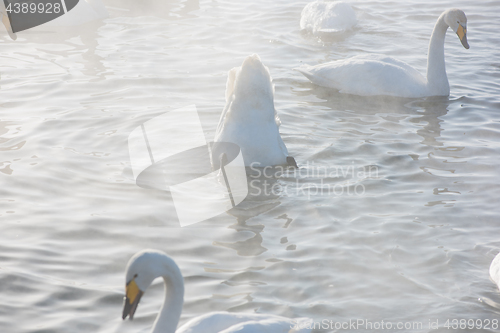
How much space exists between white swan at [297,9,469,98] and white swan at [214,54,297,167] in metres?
2.95

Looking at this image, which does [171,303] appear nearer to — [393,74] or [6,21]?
[393,74]

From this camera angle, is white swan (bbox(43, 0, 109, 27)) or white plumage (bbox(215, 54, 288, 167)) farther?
white swan (bbox(43, 0, 109, 27))

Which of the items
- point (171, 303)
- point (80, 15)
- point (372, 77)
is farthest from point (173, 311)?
point (80, 15)

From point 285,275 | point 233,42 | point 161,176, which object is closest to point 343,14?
point 233,42

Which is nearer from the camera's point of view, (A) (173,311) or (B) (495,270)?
(A) (173,311)

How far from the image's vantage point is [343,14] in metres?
12.0

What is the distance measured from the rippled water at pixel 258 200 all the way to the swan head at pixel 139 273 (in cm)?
92

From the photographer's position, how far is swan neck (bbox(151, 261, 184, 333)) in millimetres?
3332

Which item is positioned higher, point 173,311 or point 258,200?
point 173,311

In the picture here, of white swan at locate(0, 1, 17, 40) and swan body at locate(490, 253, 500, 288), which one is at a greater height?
white swan at locate(0, 1, 17, 40)

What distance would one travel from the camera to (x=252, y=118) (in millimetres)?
6352

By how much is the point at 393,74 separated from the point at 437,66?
808 mm

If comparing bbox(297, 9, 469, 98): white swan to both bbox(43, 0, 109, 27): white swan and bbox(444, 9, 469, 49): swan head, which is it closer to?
bbox(444, 9, 469, 49): swan head

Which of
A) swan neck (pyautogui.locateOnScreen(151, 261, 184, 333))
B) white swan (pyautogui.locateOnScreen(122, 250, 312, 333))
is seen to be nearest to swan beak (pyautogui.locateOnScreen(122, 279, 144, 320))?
white swan (pyautogui.locateOnScreen(122, 250, 312, 333))
